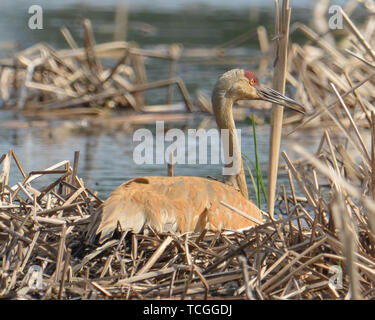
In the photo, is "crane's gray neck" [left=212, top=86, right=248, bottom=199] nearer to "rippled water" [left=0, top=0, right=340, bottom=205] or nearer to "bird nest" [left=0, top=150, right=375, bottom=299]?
"bird nest" [left=0, top=150, right=375, bottom=299]

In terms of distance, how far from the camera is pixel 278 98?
229 inches

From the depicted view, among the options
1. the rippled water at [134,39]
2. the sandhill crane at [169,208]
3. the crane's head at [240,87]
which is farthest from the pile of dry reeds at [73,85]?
the sandhill crane at [169,208]

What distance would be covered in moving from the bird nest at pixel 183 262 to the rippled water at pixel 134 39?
245 cm

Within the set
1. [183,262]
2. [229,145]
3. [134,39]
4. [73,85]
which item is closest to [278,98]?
[229,145]

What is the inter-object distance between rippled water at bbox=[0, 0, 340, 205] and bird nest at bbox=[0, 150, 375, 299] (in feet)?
8.05

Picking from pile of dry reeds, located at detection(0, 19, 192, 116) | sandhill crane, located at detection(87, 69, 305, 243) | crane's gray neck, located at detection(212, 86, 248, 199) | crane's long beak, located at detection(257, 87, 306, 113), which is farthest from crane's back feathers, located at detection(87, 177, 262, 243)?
pile of dry reeds, located at detection(0, 19, 192, 116)

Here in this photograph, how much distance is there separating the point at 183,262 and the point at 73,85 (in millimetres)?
6518

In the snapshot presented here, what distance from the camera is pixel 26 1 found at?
22.5 m

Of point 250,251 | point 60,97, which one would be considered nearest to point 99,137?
point 60,97

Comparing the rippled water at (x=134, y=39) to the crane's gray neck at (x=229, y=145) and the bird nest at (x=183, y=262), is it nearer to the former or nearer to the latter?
the crane's gray neck at (x=229, y=145)

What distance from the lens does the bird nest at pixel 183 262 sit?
4.07 metres

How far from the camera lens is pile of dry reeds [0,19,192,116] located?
10.3 metres

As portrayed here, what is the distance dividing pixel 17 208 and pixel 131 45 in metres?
6.89
